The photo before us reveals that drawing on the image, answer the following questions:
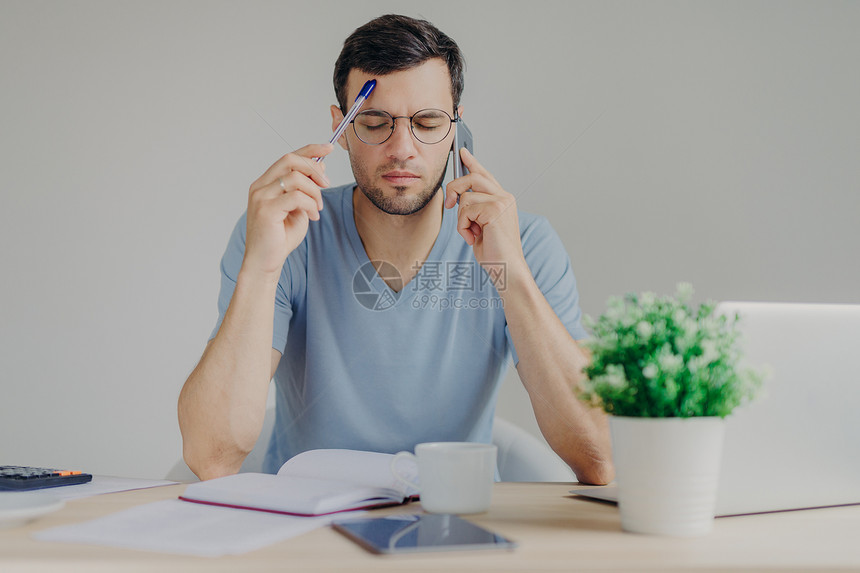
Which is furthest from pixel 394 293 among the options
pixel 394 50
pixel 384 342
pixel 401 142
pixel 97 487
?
pixel 97 487

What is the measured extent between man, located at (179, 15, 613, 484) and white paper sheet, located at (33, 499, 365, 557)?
0.51 metres

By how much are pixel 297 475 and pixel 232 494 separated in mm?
170

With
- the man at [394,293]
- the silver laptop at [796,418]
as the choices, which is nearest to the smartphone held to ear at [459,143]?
the man at [394,293]

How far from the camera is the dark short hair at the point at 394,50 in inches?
54.5

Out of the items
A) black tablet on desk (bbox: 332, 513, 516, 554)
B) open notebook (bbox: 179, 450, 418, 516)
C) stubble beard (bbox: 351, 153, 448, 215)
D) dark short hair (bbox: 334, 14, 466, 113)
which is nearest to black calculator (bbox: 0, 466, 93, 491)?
open notebook (bbox: 179, 450, 418, 516)

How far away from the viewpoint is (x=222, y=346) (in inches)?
46.5

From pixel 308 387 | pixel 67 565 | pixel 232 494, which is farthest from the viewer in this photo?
pixel 308 387

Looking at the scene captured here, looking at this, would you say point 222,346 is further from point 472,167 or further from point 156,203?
point 156,203

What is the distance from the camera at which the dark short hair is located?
4.54ft

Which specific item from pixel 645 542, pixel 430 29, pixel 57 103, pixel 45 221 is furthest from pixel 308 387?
pixel 57 103

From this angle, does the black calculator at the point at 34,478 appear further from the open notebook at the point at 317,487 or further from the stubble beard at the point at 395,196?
the stubble beard at the point at 395,196

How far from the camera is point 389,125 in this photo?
1.35 m

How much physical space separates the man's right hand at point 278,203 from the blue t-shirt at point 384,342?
0.20 meters

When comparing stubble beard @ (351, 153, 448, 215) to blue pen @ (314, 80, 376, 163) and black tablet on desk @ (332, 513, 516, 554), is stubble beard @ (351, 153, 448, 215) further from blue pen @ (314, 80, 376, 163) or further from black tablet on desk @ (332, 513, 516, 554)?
black tablet on desk @ (332, 513, 516, 554)
